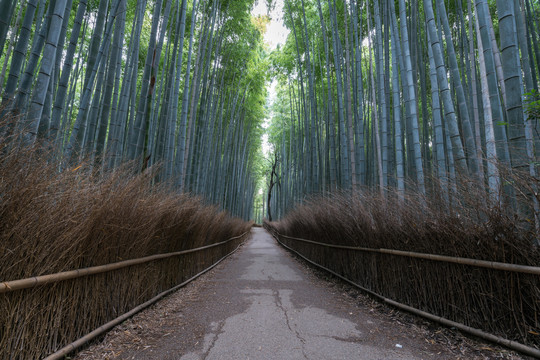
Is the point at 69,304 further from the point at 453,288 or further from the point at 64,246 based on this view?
the point at 453,288

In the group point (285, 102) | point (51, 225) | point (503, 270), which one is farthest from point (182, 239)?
point (285, 102)

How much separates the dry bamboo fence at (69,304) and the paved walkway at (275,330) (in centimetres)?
25

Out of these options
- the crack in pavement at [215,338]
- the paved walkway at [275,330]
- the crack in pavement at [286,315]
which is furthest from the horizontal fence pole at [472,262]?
the crack in pavement at [215,338]

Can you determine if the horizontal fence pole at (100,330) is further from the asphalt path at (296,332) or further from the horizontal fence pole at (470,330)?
the horizontal fence pole at (470,330)

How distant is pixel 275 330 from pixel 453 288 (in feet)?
4.74

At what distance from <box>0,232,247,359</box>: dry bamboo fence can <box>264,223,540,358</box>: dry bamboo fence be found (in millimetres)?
2454

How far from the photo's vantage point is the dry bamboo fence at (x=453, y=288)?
5.17ft

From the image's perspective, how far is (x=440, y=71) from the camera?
2963mm

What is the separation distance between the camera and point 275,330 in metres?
2.26

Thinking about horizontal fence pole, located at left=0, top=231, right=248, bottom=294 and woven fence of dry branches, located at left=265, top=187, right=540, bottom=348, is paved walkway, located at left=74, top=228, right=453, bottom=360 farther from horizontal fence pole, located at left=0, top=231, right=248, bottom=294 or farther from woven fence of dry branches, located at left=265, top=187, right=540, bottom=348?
horizontal fence pole, located at left=0, top=231, right=248, bottom=294

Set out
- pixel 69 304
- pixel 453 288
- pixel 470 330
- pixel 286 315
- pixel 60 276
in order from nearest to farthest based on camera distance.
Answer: pixel 60 276, pixel 69 304, pixel 470 330, pixel 453 288, pixel 286 315

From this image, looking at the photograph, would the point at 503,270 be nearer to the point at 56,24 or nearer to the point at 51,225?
the point at 51,225

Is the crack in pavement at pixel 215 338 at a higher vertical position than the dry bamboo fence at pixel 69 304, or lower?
lower

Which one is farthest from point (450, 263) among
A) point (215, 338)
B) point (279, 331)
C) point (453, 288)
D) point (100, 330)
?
point (100, 330)
